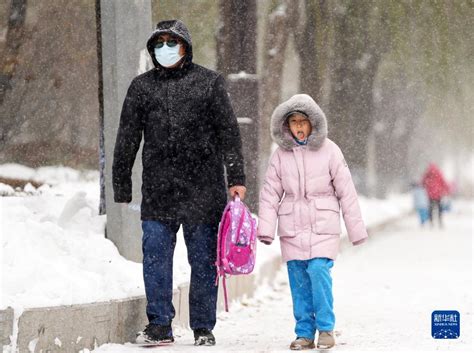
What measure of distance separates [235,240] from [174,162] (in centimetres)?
65

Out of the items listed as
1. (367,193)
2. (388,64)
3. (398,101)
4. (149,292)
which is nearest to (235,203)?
(149,292)

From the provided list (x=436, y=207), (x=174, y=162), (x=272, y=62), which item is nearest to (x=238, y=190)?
(x=174, y=162)

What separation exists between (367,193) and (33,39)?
26128mm

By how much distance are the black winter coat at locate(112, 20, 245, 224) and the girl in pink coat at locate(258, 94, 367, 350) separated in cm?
29

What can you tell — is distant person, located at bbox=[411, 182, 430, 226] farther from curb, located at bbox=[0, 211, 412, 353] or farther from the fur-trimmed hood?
the fur-trimmed hood

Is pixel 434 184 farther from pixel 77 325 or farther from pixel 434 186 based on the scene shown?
pixel 77 325

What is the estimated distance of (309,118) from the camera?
827cm

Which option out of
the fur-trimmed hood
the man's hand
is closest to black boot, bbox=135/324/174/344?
the man's hand

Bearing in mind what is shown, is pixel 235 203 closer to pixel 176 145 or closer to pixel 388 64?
pixel 176 145

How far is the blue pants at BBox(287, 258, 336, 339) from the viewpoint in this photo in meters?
8.20

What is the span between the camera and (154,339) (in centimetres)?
826

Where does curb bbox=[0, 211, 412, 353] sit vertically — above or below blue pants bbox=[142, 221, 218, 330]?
below

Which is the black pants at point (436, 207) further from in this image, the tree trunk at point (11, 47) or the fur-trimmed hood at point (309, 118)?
the fur-trimmed hood at point (309, 118)

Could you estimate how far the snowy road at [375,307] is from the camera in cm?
867
